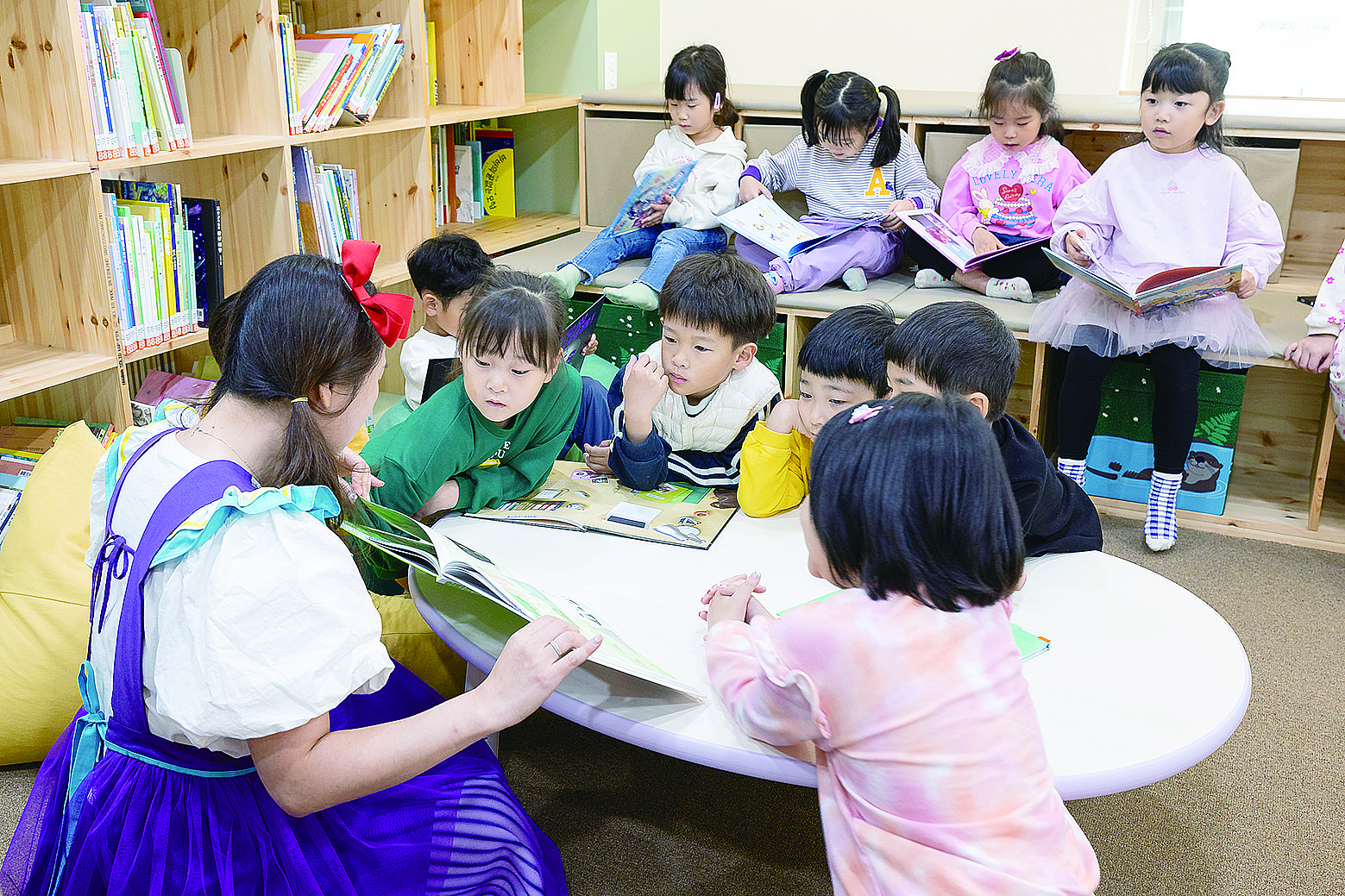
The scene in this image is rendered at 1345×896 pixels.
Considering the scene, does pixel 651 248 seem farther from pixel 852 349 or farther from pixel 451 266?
pixel 852 349

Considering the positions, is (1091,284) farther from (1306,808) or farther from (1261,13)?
(1261,13)

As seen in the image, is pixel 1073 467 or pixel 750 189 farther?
pixel 750 189

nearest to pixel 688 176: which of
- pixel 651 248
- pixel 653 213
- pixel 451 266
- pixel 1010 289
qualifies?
pixel 653 213

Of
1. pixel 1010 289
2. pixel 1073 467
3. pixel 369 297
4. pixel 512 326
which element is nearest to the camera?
pixel 369 297

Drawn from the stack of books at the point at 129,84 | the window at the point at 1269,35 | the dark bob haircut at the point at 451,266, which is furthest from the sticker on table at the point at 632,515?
the window at the point at 1269,35

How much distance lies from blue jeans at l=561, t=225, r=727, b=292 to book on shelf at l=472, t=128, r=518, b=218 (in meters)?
0.66

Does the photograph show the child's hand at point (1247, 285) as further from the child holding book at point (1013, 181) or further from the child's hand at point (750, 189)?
the child's hand at point (750, 189)

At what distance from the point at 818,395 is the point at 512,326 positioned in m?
0.47

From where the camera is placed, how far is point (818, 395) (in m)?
1.63

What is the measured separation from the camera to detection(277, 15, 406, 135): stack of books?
2600mm

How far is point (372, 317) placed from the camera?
1172 mm

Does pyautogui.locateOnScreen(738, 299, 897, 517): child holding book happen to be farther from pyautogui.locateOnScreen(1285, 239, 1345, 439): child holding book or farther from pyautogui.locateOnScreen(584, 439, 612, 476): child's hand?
pyautogui.locateOnScreen(1285, 239, 1345, 439): child holding book

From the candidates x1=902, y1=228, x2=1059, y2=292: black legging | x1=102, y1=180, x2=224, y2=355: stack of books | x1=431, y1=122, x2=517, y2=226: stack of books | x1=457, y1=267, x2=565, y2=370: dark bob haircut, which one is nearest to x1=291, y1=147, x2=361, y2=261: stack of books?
x1=102, y1=180, x2=224, y2=355: stack of books

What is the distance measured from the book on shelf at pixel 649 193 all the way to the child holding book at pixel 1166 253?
114 cm
